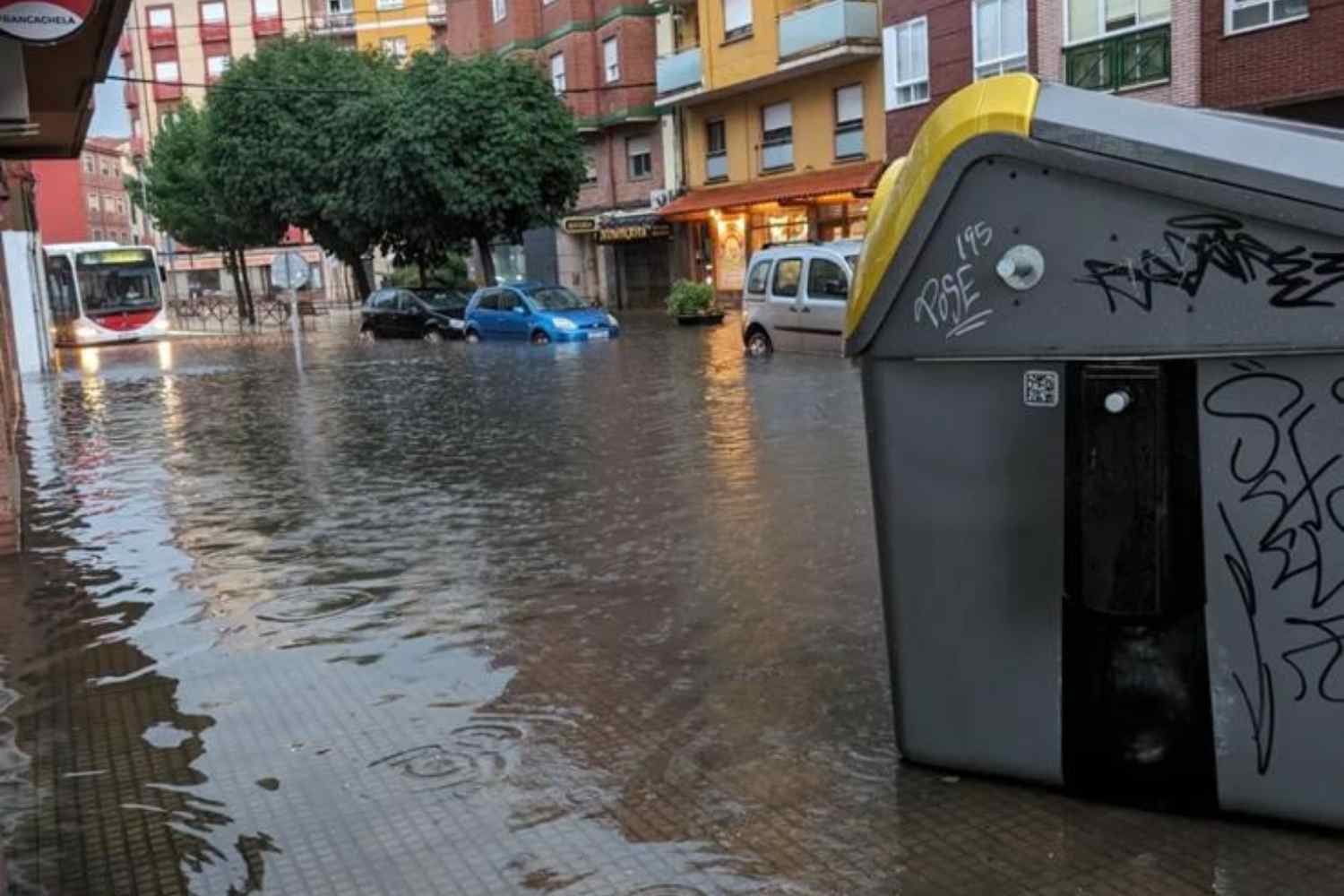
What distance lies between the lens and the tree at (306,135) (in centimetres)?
3603

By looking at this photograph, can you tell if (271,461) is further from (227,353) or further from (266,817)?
(227,353)

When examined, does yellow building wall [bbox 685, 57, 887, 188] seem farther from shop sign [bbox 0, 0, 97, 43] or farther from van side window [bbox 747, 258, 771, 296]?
shop sign [bbox 0, 0, 97, 43]

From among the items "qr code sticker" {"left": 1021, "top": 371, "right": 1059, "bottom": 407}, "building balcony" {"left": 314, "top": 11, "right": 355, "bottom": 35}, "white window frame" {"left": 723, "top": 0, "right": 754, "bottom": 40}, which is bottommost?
"qr code sticker" {"left": 1021, "top": 371, "right": 1059, "bottom": 407}

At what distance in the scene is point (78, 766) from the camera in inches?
172

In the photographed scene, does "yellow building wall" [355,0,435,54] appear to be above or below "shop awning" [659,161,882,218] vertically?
above

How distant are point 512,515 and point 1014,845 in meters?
5.44

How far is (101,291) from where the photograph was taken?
3706 centimetres

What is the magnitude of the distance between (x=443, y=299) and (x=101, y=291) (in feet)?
35.2

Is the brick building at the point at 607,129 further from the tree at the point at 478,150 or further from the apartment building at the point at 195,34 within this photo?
the apartment building at the point at 195,34

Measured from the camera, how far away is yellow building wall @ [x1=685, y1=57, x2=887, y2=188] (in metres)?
32.1

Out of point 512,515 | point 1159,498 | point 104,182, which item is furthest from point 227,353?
point 104,182

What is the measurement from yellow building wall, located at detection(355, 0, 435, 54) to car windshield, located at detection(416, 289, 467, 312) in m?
40.4

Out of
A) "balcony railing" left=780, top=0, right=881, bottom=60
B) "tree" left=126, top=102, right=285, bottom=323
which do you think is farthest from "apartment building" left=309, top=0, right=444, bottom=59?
"balcony railing" left=780, top=0, right=881, bottom=60

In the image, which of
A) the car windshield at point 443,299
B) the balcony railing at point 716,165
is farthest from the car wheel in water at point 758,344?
the balcony railing at point 716,165
